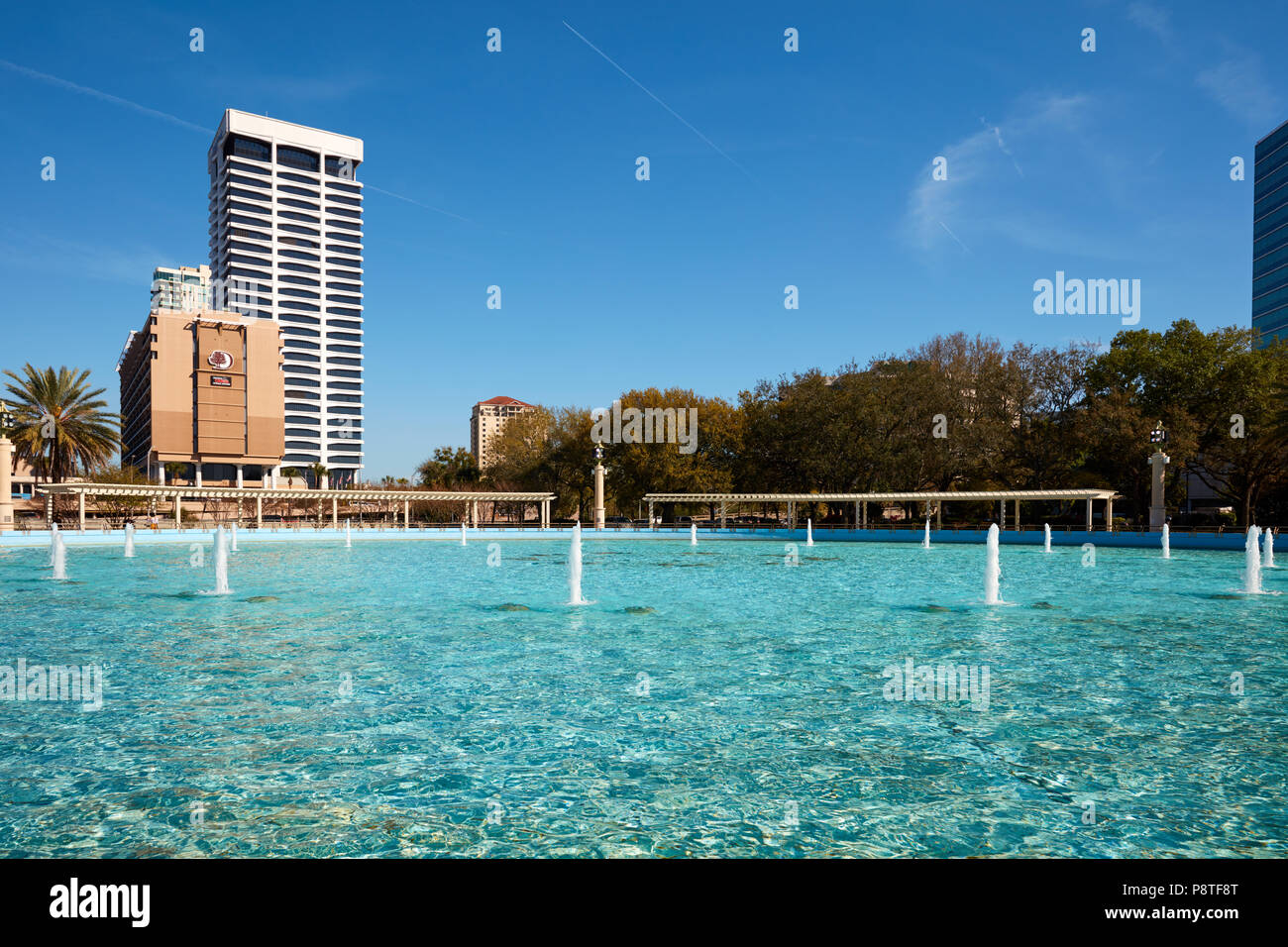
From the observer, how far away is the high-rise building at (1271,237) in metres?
89.1

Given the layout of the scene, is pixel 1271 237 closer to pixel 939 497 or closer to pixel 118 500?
pixel 939 497

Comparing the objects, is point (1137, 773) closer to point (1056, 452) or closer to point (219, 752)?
point (219, 752)

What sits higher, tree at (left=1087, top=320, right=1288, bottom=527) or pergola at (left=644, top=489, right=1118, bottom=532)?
tree at (left=1087, top=320, right=1288, bottom=527)

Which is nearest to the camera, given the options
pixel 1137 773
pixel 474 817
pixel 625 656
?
pixel 474 817

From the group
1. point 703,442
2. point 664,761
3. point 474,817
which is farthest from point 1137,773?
point 703,442

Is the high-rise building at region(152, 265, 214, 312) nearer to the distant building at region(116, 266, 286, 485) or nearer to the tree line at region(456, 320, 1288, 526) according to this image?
the distant building at region(116, 266, 286, 485)

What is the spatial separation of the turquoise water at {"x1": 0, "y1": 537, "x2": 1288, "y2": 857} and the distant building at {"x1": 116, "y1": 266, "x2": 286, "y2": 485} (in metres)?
84.2

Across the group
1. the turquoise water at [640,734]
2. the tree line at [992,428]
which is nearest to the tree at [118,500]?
the tree line at [992,428]

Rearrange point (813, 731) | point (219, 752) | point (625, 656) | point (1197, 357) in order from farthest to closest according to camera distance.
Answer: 1. point (1197, 357)
2. point (625, 656)
3. point (813, 731)
4. point (219, 752)

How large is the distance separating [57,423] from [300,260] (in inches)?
3121

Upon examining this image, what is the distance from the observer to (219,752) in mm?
6262

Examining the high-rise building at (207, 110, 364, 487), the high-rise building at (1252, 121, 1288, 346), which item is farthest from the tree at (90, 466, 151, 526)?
the high-rise building at (1252, 121, 1288, 346)

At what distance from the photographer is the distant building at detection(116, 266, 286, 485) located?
8806 centimetres
